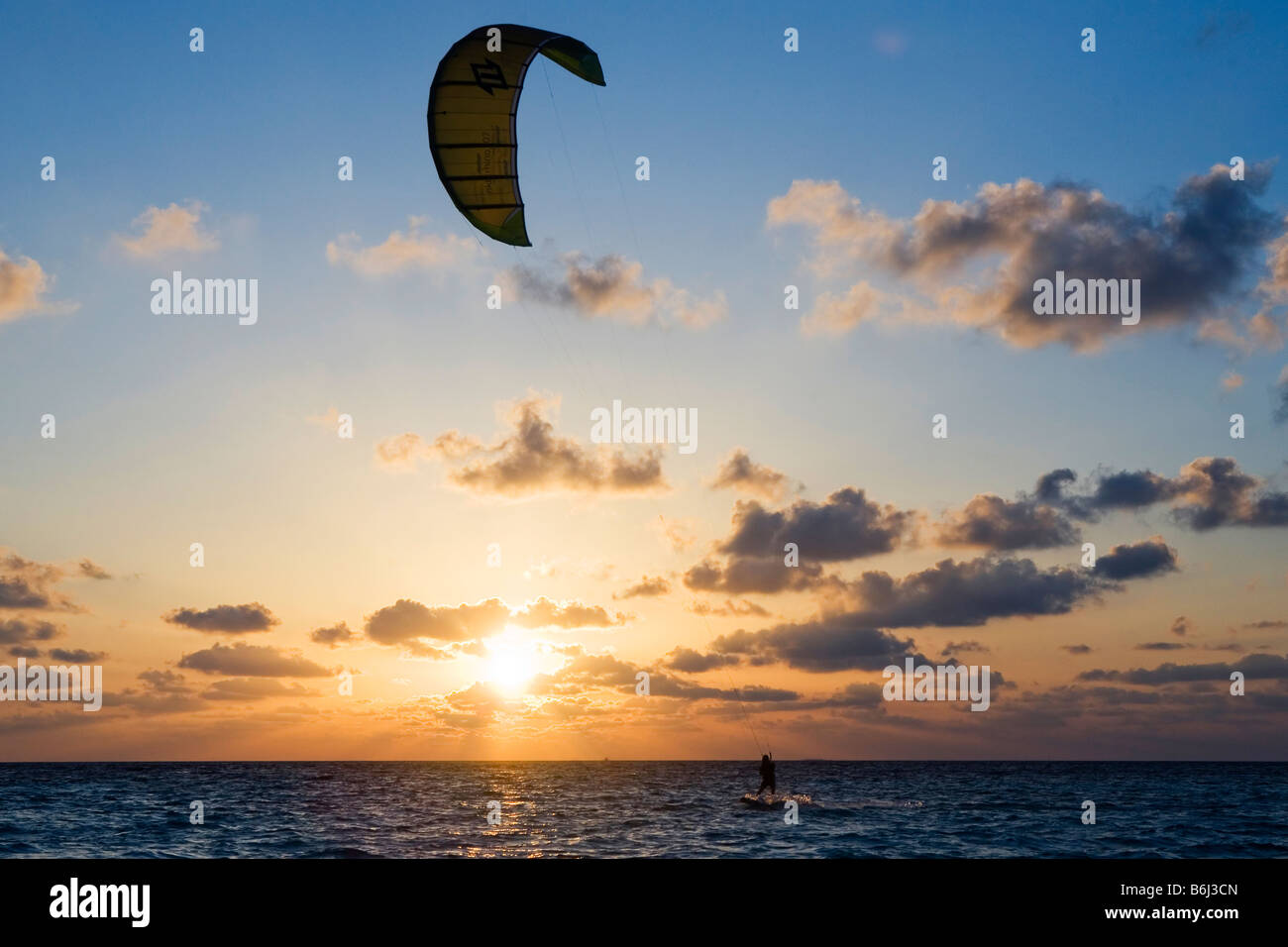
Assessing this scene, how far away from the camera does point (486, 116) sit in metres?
19.7

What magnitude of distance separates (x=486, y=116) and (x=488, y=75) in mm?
764

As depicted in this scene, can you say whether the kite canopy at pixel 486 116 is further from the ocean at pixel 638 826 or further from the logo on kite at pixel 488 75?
the ocean at pixel 638 826

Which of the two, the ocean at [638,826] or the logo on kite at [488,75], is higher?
the logo on kite at [488,75]

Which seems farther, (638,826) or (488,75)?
(638,826)

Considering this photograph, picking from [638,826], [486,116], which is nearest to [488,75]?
[486,116]

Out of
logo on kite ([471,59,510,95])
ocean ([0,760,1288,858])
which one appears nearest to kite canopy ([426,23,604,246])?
logo on kite ([471,59,510,95])

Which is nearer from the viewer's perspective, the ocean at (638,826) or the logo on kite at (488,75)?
the logo on kite at (488,75)

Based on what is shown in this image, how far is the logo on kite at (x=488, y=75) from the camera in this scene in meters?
19.5

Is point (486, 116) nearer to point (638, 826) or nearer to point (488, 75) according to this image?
point (488, 75)

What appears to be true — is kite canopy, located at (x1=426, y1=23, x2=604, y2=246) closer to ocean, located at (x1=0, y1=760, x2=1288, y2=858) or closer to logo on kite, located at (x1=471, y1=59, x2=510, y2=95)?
logo on kite, located at (x1=471, y1=59, x2=510, y2=95)

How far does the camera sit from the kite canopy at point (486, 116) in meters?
19.6

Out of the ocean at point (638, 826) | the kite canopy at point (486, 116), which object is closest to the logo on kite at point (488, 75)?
the kite canopy at point (486, 116)
